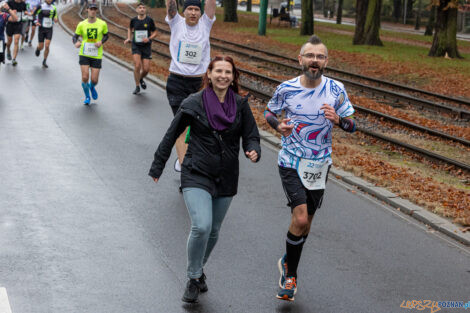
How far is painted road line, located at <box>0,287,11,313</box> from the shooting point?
5599 millimetres

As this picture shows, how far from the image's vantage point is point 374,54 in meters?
32.1

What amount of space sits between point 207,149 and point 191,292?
109cm

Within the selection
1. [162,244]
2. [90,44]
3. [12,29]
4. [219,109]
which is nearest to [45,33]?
[12,29]

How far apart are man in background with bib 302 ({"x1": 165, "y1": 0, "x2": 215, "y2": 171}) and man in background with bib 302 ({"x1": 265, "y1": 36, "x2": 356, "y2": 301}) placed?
3.36 meters

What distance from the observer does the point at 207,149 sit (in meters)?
5.78

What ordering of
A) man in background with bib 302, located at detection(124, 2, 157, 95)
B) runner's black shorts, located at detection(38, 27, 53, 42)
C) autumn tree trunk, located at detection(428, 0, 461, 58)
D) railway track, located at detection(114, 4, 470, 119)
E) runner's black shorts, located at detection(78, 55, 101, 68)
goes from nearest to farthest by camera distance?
runner's black shorts, located at detection(78, 55, 101, 68) → man in background with bib 302, located at detection(124, 2, 157, 95) → railway track, located at detection(114, 4, 470, 119) → runner's black shorts, located at detection(38, 27, 53, 42) → autumn tree trunk, located at detection(428, 0, 461, 58)

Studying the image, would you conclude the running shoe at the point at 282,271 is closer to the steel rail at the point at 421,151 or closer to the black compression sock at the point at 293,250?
the black compression sock at the point at 293,250

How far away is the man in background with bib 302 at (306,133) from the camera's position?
5.96 meters

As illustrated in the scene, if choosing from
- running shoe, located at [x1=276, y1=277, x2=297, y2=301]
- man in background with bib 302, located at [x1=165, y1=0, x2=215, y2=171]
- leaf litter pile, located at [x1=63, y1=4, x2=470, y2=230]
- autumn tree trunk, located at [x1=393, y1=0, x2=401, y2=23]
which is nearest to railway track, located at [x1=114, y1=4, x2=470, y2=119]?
leaf litter pile, located at [x1=63, y1=4, x2=470, y2=230]

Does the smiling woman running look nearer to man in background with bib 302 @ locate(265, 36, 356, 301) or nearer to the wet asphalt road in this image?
man in background with bib 302 @ locate(265, 36, 356, 301)

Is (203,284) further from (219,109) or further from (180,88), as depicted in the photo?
(180,88)

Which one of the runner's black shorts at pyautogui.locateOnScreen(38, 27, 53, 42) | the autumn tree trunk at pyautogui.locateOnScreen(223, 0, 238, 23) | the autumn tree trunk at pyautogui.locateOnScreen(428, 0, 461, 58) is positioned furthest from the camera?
the autumn tree trunk at pyautogui.locateOnScreen(223, 0, 238, 23)

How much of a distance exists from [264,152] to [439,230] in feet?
14.1

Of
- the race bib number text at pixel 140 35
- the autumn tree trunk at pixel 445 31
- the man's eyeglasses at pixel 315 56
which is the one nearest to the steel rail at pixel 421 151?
the race bib number text at pixel 140 35
